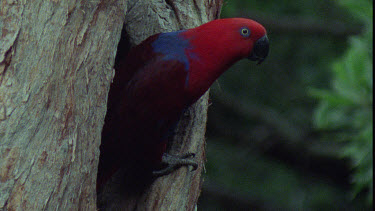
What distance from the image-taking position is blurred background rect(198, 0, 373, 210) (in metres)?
5.05

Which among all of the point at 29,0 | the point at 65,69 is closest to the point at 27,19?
the point at 29,0

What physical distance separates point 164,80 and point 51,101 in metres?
0.52

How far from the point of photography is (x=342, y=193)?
523cm

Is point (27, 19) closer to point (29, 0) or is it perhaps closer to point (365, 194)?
point (29, 0)

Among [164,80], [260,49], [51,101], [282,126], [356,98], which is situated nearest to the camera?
[51,101]

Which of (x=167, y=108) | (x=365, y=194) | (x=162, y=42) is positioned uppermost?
(x=162, y=42)

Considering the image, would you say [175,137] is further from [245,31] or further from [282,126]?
[282,126]

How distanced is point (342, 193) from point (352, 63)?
237 centimetres

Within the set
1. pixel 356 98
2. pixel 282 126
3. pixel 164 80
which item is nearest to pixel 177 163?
pixel 164 80

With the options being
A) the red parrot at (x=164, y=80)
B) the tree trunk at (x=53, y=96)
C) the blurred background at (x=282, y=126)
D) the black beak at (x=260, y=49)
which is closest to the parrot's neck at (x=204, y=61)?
the red parrot at (x=164, y=80)

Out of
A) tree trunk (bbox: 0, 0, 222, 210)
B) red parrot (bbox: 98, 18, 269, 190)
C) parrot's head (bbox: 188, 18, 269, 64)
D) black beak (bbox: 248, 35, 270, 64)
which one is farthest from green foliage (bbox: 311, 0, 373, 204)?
tree trunk (bbox: 0, 0, 222, 210)

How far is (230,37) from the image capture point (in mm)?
2287

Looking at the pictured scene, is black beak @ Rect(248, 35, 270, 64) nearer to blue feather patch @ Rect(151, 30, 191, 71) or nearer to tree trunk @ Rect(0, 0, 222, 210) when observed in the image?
blue feather patch @ Rect(151, 30, 191, 71)

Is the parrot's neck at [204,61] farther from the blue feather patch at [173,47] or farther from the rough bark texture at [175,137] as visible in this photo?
the rough bark texture at [175,137]
